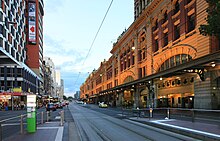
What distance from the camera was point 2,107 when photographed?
68.0 meters

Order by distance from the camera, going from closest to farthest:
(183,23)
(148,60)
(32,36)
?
(183,23) < (148,60) < (32,36)

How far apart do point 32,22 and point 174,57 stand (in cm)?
7162

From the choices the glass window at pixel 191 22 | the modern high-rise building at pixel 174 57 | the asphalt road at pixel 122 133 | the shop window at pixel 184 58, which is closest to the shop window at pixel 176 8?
the modern high-rise building at pixel 174 57

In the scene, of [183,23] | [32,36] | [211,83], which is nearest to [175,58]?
[183,23]

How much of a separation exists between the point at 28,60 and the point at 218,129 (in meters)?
99.9

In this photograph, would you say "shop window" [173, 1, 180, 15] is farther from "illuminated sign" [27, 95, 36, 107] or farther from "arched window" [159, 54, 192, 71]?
"illuminated sign" [27, 95, 36, 107]

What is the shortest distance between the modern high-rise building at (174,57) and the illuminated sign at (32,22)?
140 ft

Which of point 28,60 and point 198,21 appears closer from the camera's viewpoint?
point 198,21

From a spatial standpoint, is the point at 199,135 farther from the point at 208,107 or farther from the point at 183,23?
the point at 183,23

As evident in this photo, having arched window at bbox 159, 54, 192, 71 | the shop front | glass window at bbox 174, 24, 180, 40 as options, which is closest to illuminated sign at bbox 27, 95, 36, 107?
arched window at bbox 159, 54, 192, 71

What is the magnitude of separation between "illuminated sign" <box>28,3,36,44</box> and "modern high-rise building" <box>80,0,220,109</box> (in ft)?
140

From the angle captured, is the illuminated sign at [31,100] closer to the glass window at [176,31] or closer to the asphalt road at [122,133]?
the asphalt road at [122,133]

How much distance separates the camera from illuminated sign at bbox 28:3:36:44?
103312mm

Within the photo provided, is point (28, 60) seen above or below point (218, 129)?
above
